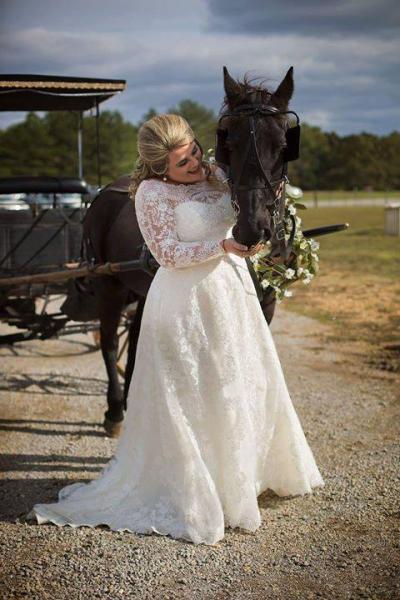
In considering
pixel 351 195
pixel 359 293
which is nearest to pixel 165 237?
pixel 359 293

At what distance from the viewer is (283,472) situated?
4.14 meters

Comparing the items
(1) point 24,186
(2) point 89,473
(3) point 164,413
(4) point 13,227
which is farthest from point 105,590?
(1) point 24,186

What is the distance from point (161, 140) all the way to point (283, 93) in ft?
2.18

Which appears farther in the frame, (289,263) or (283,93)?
(289,263)

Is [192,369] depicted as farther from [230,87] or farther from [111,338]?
[111,338]

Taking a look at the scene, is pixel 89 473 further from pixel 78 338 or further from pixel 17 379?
pixel 78 338

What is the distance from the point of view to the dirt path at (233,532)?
332 cm

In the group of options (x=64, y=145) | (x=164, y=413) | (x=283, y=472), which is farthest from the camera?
(x=64, y=145)

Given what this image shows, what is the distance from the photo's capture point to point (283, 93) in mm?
3660

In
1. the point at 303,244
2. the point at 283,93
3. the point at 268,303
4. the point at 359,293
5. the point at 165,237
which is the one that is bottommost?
the point at 359,293

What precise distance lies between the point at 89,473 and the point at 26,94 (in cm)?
405

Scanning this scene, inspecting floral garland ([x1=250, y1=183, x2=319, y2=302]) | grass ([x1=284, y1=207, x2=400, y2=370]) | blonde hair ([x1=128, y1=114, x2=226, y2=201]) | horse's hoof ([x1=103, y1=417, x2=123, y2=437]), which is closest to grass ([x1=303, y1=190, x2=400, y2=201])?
grass ([x1=284, y1=207, x2=400, y2=370])

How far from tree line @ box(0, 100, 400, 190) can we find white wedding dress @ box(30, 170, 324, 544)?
34927 millimetres

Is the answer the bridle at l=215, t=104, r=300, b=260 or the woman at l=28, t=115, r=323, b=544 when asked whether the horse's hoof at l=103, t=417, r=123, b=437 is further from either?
the bridle at l=215, t=104, r=300, b=260
